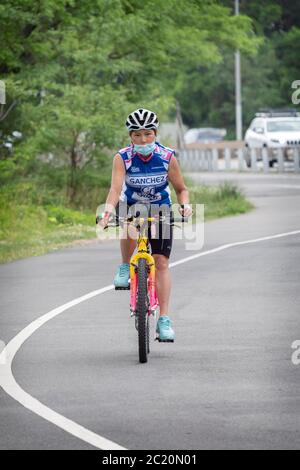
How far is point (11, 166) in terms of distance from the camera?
86.9 ft

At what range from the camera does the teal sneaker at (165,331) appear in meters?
11.9

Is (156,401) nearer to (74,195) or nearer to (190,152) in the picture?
(74,195)

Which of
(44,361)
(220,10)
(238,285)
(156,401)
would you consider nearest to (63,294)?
(238,285)

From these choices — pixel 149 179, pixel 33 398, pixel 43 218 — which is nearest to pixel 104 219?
pixel 149 179

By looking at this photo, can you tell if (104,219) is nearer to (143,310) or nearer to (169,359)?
(143,310)

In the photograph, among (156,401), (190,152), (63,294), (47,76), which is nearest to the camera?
(156,401)

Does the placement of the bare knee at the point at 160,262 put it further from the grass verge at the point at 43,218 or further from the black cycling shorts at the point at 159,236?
the grass verge at the point at 43,218

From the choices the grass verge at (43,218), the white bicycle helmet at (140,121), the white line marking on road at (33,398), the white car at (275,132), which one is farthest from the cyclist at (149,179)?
the white car at (275,132)

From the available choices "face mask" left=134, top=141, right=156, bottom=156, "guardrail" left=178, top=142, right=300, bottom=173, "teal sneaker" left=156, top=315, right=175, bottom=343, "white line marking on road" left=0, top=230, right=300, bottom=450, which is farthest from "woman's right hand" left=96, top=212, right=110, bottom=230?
"guardrail" left=178, top=142, right=300, bottom=173

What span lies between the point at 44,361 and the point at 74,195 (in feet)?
64.7

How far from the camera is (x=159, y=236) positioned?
1196 cm

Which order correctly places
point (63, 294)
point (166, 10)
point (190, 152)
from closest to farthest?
1. point (63, 294)
2. point (166, 10)
3. point (190, 152)

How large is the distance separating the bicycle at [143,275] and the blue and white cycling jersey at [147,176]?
17 cm
